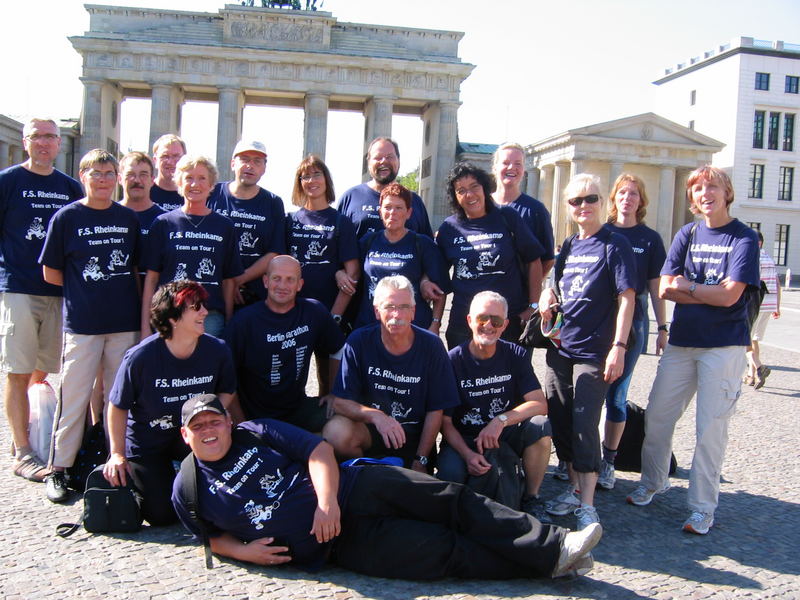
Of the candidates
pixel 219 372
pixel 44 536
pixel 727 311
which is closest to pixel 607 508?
pixel 727 311

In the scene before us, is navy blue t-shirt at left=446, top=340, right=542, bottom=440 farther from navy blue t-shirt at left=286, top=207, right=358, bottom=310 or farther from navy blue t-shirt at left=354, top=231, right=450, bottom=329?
navy blue t-shirt at left=286, top=207, right=358, bottom=310

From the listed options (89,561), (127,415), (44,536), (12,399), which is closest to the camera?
(89,561)

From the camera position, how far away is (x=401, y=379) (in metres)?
4.66

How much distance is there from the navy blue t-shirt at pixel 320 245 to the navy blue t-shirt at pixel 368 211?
24 centimetres

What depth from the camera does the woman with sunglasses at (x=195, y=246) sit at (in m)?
5.19

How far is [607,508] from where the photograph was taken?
4.99 metres

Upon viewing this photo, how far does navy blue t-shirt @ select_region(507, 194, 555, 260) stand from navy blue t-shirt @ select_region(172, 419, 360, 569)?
280 centimetres

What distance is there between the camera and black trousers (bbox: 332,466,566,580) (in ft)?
12.1

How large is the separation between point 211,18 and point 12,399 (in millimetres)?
42992

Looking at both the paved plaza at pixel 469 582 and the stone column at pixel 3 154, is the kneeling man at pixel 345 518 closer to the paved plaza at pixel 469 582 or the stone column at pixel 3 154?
the paved plaza at pixel 469 582

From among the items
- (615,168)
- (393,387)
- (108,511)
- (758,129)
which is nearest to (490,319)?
(393,387)

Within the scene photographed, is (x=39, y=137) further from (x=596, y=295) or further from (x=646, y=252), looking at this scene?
(x=646, y=252)

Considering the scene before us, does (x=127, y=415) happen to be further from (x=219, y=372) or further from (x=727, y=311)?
(x=727, y=311)

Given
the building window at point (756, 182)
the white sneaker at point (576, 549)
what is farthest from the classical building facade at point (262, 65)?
the white sneaker at point (576, 549)
